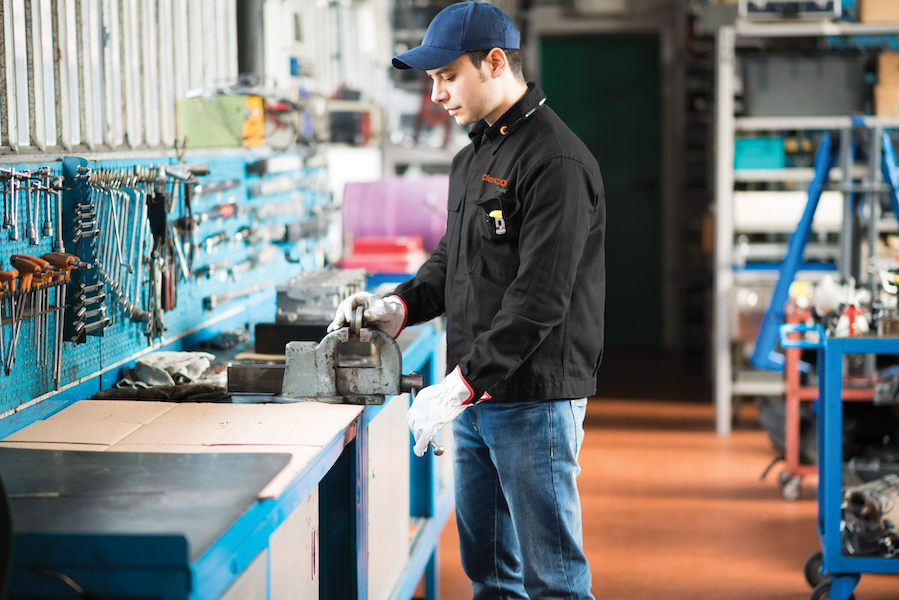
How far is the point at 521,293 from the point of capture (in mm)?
1852

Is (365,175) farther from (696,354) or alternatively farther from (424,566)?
(696,354)

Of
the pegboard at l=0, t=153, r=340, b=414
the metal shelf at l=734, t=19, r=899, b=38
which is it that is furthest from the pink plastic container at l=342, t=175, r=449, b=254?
the metal shelf at l=734, t=19, r=899, b=38

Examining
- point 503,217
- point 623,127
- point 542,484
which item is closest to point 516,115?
point 503,217

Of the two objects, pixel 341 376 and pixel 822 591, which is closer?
pixel 341 376

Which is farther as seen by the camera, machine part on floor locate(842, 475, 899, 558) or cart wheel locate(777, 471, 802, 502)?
cart wheel locate(777, 471, 802, 502)

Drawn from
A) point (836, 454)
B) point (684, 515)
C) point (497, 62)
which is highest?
point (497, 62)

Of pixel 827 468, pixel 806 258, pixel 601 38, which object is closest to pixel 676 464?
pixel 806 258

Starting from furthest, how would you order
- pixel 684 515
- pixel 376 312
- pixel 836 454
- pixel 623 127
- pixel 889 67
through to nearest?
pixel 623 127 < pixel 889 67 < pixel 684 515 < pixel 836 454 < pixel 376 312

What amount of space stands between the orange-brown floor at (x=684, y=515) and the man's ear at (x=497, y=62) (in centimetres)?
180

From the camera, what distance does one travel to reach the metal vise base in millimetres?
2049

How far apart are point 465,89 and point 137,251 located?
91 cm

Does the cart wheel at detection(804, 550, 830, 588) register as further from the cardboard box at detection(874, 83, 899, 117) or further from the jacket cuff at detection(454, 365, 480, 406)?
the cardboard box at detection(874, 83, 899, 117)

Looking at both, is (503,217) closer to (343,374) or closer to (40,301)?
(343,374)

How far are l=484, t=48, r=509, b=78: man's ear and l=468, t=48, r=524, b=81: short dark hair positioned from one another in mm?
12
